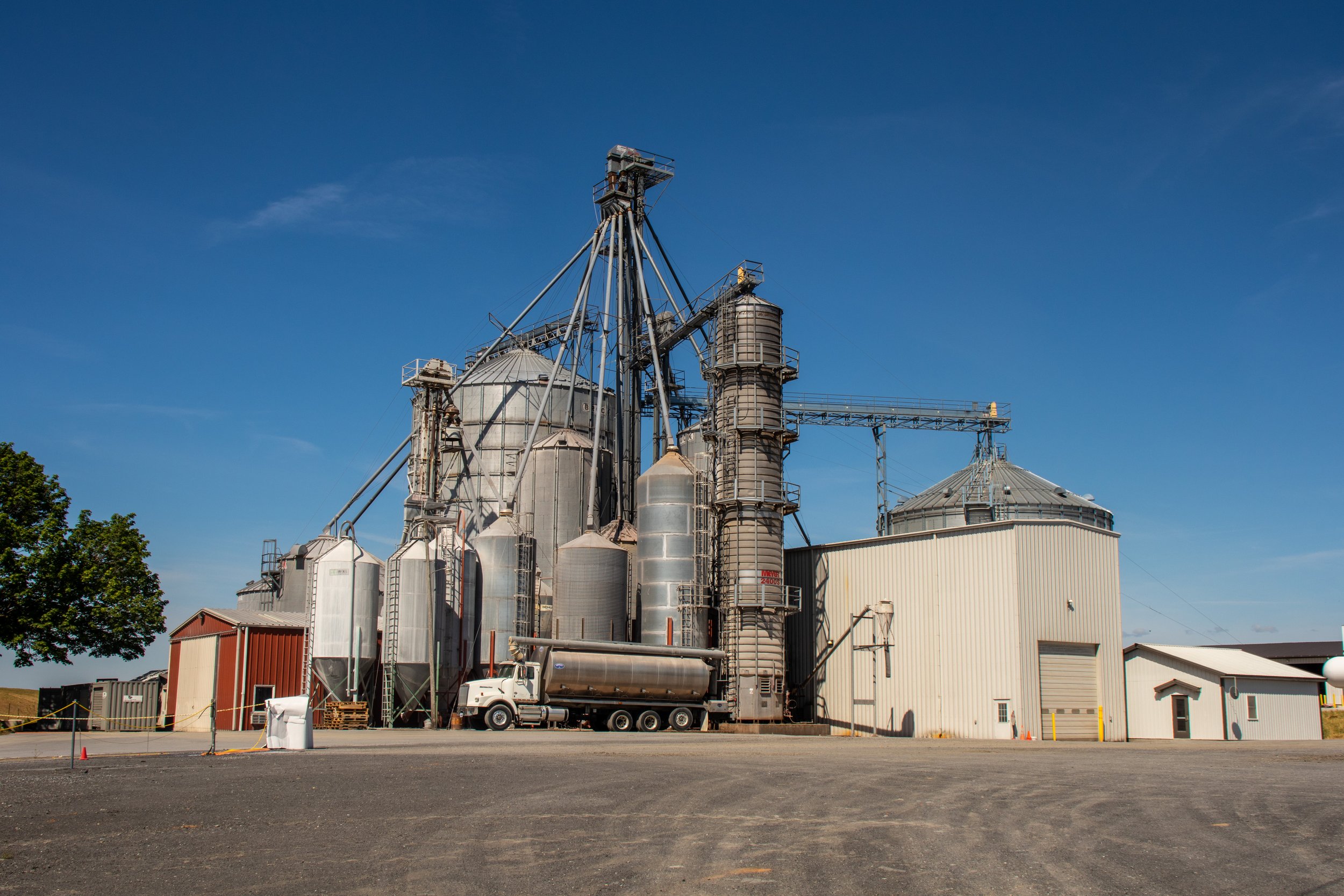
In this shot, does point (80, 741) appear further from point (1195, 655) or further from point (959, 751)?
point (1195, 655)

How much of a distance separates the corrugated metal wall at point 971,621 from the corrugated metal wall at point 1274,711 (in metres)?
6.78

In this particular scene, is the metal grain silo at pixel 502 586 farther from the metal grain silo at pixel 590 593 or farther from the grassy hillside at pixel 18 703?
the grassy hillside at pixel 18 703

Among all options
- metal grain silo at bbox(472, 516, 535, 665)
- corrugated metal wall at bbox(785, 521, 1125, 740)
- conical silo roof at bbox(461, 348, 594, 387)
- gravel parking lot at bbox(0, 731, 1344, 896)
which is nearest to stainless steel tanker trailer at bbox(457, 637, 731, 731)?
metal grain silo at bbox(472, 516, 535, 665)

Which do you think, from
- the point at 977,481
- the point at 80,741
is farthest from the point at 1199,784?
the point at 977,481

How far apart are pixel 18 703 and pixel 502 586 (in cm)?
5053

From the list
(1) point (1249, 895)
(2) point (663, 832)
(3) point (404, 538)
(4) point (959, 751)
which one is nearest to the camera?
(1) point (1249, 895)

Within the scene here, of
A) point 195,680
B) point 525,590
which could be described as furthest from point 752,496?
point 195,680

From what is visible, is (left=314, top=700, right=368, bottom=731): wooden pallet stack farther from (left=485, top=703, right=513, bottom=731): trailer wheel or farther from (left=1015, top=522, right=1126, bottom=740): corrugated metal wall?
(left=1015, top=522, right=1126, bottom=740): corrugated metal wall

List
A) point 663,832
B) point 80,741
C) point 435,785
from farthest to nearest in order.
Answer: point 80,741, point 435,785, point 663,832

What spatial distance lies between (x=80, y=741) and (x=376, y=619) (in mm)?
14067

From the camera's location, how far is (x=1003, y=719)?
40.2 metres

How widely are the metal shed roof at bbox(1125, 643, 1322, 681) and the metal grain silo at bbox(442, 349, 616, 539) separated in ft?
94.3

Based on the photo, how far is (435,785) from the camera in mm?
18516

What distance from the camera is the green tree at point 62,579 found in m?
50.0
